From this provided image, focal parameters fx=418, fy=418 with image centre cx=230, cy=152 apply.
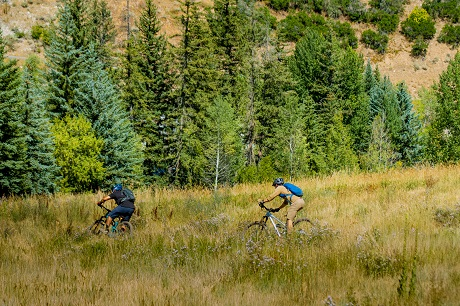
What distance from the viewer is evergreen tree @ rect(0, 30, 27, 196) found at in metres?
27.1

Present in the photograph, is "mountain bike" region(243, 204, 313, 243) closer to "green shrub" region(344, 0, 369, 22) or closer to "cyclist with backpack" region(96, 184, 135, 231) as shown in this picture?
"cyclist with backpack" region(96, 184, 135, 231)

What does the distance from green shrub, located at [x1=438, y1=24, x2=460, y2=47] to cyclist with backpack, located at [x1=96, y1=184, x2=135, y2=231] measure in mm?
107549

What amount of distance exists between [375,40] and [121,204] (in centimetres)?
10003

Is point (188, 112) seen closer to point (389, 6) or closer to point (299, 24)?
point (299, 24)

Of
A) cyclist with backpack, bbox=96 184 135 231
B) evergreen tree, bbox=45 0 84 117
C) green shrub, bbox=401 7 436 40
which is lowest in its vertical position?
cyclist with backpack, bbox=96 184 135 231

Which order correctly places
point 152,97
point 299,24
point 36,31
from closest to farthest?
point 152,97, point 36,31, point 299,24

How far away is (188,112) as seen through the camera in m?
35.4

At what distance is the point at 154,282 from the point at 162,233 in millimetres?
3419

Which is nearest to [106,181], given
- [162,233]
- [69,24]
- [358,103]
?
[69,24]

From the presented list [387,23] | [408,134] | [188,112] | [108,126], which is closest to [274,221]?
[108,126]

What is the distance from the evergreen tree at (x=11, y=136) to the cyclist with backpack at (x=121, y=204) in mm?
19645

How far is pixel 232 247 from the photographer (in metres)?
7.64

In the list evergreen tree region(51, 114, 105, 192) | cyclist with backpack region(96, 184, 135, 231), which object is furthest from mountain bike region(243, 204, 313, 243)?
evergreen tree region(51, 114, 105, 192)

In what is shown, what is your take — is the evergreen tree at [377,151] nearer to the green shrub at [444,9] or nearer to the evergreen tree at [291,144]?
the evergreen tree at [291,144]
